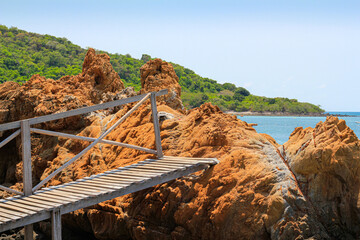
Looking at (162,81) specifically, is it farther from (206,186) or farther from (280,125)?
(280,125)

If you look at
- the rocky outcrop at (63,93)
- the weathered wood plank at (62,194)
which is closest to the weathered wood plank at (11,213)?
the weathered wood plank at (62,194)

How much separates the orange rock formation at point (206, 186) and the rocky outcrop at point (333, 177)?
0.03m

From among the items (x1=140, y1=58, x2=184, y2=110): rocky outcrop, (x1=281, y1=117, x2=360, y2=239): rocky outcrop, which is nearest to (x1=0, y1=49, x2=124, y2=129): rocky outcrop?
(x1=140, y1=58, x2=184, y2=110): rocky outcrop

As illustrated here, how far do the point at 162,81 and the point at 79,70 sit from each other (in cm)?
4045

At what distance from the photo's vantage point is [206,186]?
9.91 metres

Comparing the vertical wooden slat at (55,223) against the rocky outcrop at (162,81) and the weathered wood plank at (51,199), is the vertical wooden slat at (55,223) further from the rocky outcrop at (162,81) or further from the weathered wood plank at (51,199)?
the rocky outcrop at (162,81)

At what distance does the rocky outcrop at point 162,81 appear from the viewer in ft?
47.9

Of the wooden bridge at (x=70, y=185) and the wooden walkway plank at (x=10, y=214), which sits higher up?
the wooden bridge at (x=70, y=185)

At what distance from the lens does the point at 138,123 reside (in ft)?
42.1

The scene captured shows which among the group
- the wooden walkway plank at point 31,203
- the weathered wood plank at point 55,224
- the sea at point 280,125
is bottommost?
the sea at point 280,125

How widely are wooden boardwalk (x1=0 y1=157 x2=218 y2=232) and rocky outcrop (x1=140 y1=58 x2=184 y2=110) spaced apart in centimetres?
390

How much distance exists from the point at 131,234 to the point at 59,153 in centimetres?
398

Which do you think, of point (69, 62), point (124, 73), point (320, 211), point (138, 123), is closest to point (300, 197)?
point (320, 211)

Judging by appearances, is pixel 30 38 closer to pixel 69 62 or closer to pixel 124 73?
pixel 69 62
